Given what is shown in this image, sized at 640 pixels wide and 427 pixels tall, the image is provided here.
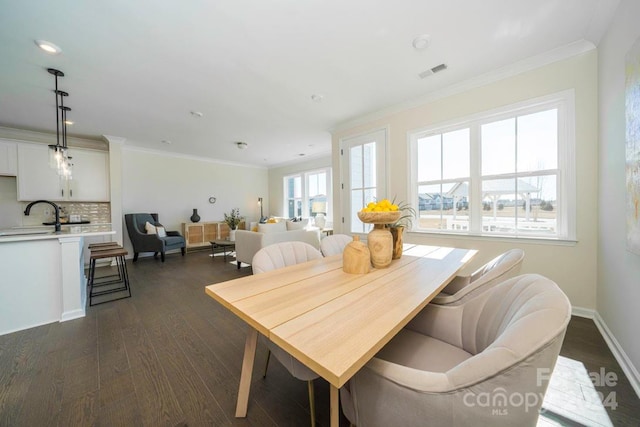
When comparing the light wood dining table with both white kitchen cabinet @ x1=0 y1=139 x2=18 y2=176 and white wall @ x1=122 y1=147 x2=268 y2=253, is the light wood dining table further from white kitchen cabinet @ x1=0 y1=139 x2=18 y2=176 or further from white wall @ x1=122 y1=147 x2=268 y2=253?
white wall @ x1=122 y1=147 x2=268 y2=253

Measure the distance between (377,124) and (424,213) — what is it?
5.11ft

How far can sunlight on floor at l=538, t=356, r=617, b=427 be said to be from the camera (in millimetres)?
1174

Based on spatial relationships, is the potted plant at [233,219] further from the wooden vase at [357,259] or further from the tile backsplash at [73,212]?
the wooden vase at [357,259]

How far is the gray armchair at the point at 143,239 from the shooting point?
4645mm

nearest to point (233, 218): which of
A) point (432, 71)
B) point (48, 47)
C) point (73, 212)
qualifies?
point (73, 212)

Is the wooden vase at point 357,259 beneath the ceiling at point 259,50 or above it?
beneath

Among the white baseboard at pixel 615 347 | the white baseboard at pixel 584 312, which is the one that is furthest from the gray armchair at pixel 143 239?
the white baseboard at pixel 584 312

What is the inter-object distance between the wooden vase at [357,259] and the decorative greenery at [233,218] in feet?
18.5

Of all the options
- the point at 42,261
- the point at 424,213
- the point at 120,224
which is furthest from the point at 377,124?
the point at 120,224

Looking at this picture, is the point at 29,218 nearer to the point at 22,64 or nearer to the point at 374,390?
the point at 22,64

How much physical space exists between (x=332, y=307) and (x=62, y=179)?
20.0ft

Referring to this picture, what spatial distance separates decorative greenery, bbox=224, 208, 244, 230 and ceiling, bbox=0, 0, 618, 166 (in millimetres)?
3326

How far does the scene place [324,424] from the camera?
1176 millimetres

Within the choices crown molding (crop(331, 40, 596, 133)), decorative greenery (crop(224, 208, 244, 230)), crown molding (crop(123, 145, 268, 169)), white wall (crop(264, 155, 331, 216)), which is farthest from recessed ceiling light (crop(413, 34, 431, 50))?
crown molding (crop(123, 145, 268, 169))
